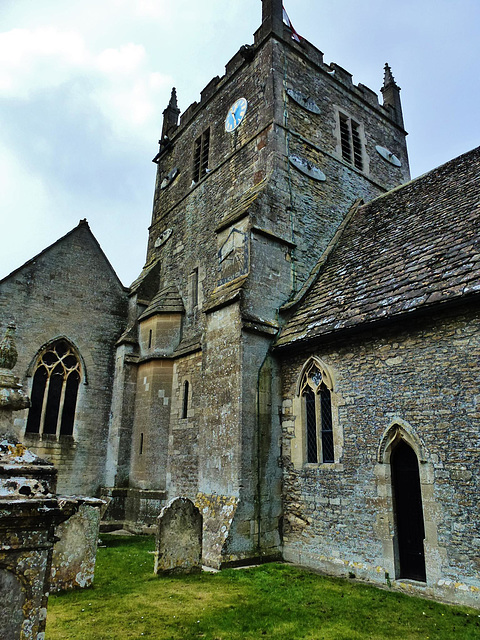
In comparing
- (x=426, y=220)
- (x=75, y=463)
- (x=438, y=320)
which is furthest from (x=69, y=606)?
(x=426, y=220)

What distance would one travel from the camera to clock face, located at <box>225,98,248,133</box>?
1382cm

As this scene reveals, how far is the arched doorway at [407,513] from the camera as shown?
273 inches

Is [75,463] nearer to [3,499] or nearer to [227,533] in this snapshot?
[227,533]

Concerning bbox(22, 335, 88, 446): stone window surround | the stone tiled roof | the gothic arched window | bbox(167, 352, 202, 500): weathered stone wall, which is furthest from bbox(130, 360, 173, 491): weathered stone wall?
the stone tiled roof

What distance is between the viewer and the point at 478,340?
21.6 ft

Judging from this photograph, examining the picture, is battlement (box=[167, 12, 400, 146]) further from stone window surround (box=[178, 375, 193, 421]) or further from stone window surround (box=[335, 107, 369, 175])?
stone window surround (box=[178, 375, 193, 421])

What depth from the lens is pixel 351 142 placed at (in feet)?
49.1

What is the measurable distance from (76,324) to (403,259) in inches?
408

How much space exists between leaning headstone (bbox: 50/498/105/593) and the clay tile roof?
24.9 feet

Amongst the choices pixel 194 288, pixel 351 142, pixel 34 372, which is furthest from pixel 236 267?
pixel 351 142

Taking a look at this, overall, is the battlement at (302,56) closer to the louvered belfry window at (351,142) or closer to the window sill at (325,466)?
the louvered belfry window at (351,142)

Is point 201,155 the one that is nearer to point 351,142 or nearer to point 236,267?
point 351,142

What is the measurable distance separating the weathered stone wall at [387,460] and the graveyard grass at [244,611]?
1.85 feet

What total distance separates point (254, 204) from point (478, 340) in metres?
A: 6.11
